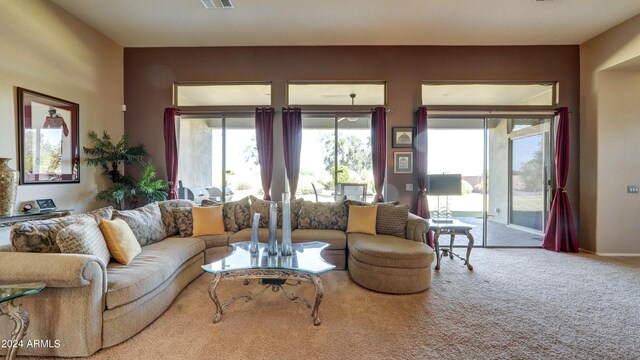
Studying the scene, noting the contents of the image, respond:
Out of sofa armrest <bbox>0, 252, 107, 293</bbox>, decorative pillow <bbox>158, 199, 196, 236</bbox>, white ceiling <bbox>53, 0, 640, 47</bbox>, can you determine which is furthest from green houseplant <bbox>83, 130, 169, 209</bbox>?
sofa armrest <bbox>0, 252, 107, 293</bbox>

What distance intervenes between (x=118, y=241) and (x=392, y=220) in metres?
3.26

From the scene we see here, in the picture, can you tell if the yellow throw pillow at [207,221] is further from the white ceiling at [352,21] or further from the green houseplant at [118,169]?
the white ceiling at [352,21]

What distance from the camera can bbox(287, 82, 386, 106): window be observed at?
16.7 feet

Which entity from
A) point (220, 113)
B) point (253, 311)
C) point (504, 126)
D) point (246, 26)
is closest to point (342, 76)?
point (246, 26)

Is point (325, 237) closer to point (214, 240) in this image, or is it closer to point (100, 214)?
point (214, 240)

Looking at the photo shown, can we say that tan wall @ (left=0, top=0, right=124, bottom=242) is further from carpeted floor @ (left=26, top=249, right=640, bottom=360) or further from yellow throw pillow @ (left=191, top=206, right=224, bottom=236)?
carpeted floor @ (left=26, top=249, right=640, bottom=360)

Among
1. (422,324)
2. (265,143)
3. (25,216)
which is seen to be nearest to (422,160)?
(265,143)

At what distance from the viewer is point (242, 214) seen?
4211mm

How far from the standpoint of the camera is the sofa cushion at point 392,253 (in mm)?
3008

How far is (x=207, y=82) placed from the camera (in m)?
5.07

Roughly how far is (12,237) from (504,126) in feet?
24.8

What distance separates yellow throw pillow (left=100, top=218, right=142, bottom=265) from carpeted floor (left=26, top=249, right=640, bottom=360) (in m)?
0.68

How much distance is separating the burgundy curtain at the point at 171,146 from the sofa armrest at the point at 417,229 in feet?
13.8

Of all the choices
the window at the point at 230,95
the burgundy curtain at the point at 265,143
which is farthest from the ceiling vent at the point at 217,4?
the burgundy curtain at the point at 265,143
